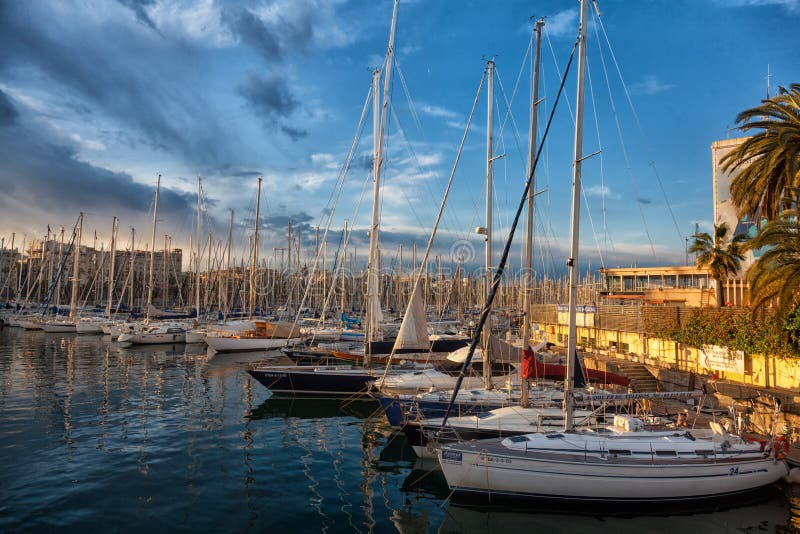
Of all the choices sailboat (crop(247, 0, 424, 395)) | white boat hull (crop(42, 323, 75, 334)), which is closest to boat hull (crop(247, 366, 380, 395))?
sailboat (crop(247, 0, 424, 395))

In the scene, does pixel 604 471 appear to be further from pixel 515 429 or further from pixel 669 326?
pixel 669 326

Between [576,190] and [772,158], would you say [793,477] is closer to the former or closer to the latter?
[576,190]

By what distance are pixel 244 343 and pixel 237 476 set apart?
32861mm

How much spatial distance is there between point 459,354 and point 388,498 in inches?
518

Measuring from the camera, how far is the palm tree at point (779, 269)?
17188mm

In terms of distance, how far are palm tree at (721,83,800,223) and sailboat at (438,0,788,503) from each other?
12103 mm

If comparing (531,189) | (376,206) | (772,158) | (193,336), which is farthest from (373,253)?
(193,336)

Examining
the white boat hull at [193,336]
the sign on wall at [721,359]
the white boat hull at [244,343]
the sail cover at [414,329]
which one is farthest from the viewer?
the white boat hull at [193,336]

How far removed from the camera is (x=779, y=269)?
1753 cm

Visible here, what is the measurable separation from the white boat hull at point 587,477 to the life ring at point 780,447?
115 cm

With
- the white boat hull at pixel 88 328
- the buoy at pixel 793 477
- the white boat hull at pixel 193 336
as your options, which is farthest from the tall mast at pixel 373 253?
the white boat hull at pixel 88 328

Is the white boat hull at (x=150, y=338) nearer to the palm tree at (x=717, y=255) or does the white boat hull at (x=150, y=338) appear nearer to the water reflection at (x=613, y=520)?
the water reflection at (x=613, y=520)

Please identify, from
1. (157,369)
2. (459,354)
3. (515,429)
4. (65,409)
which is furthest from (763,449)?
(157,369)

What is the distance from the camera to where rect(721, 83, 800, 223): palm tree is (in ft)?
68.6
